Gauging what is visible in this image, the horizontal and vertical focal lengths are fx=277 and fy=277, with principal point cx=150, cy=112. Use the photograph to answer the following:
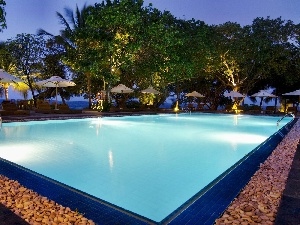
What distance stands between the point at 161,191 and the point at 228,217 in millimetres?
1763

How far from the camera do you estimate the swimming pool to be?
4539 mm

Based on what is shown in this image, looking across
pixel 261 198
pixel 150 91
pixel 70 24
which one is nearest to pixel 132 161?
pixel 261 198

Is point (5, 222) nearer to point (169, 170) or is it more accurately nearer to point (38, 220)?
point (38, 220)

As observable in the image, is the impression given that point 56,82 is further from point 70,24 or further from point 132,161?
point 132,161

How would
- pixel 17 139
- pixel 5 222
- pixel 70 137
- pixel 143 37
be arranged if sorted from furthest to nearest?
pixel 143 37
pixel 70 137
pixel 17 139
pixel 5 222

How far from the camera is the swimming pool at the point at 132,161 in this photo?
4539 mm

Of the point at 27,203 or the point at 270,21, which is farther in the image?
the point at 270,21

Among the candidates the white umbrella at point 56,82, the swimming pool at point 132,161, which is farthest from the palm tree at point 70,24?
the swimming pool at point 132,161

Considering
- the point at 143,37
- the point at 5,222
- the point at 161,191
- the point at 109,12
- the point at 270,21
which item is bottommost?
the point at 161,191

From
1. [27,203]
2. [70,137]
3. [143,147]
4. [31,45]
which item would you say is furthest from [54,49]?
[27,203]

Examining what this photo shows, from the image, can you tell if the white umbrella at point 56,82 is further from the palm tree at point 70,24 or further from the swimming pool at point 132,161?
the swimming pool at point 132,161

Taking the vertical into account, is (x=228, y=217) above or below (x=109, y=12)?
below

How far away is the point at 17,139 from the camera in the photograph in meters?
9.27

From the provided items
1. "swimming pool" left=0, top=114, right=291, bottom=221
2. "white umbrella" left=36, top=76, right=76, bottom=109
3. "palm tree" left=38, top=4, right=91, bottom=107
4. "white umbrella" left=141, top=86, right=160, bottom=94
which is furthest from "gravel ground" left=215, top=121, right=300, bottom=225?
"palm tree" left=38, top=4, right=91, bottom=107
